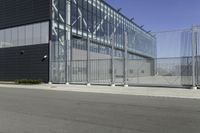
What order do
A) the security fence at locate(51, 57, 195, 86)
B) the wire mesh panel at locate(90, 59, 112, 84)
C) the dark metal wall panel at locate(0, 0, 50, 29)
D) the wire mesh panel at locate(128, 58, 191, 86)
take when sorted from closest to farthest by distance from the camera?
the wire mesh panel at locate(128, 58, 191, 86) < the security fence at locate(51, 57, 195, 86) < the wire mesh panel at locate(90, 59, 112, 84) < the dark metal wall panel at locate(0, 0, 50, 29)

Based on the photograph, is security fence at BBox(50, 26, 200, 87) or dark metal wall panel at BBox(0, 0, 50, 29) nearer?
security fence at BBox(50, 26, 200, 87)

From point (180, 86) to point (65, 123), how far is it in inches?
647

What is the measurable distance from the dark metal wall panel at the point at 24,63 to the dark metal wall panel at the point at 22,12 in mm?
3639

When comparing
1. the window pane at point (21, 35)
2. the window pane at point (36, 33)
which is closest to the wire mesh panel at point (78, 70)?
the window pane at point (36, 33)

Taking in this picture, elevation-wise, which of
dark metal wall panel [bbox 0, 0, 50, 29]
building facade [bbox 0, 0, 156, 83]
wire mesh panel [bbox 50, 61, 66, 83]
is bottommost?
wire mesh panel [bbox 50, 61, 66, 83]

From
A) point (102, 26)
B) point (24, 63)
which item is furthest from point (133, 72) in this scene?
point (102, 26)

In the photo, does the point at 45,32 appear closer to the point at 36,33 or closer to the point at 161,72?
the point at 36,33

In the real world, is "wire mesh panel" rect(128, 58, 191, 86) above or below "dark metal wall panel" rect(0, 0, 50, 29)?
below

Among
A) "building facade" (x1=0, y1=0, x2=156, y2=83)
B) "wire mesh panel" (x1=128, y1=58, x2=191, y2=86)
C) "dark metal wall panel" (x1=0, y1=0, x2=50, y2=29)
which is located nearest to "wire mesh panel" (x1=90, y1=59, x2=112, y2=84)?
"building facade" (x1=0, y1=0, x2=156, y2=83)

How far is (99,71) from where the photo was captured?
1149 inches

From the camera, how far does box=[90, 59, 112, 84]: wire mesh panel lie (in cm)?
2861

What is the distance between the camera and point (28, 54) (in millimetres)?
34156

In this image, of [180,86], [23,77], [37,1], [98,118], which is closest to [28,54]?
[23,77]

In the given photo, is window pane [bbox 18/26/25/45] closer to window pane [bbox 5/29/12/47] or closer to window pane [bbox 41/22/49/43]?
window pane [bbox 5/29/12/47]
